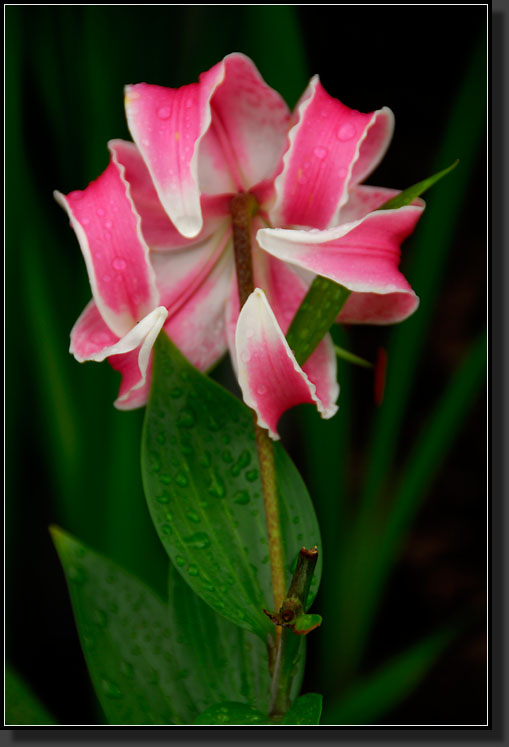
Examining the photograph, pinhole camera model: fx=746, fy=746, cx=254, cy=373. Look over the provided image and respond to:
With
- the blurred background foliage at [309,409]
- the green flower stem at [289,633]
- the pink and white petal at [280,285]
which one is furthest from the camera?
the blurred background foliage at [309,409]

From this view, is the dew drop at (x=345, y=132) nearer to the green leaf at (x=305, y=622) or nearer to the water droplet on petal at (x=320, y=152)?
the water droplet on petal at (x=320, y=152)

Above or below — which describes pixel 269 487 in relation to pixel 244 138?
below

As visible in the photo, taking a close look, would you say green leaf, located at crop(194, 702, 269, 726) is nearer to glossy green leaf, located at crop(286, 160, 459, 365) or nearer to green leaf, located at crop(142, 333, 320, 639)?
green leaf, located at crop(142, 333, 320, 639)

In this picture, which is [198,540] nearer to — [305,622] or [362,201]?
[305,622]

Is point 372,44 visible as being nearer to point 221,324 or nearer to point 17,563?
point 221,324

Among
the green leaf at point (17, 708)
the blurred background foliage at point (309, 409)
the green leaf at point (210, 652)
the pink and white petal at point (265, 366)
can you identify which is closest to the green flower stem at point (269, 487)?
the pink and white petal at point (265, 366)

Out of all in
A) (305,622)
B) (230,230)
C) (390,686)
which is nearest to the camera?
(305,622)

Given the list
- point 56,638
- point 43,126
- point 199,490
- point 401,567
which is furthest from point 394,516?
point 43,126

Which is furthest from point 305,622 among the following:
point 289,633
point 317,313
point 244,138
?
point 244,138

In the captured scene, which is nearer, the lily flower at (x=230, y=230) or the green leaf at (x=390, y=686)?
the lily flower at (x=230, y=230)
